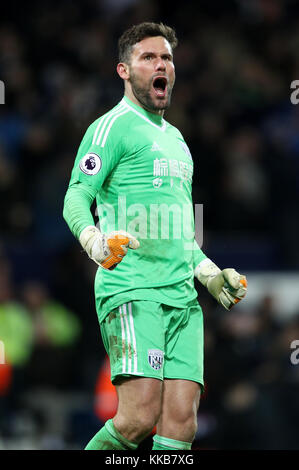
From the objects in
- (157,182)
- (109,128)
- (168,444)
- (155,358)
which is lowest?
(168,444)

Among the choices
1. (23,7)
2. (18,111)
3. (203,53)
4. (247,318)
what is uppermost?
(23,7)

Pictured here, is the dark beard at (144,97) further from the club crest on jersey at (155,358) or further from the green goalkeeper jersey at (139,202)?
the club crest on jersey at (155,358)

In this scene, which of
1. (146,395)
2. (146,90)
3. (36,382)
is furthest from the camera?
(36,382)

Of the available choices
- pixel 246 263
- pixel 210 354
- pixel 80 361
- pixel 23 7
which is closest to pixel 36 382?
pixel 80 361

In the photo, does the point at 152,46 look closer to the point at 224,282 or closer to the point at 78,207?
the point at 78,207

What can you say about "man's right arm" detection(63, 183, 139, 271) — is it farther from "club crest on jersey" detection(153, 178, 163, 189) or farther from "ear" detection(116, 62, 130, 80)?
"ear" detection(116, 62, 130, 80)

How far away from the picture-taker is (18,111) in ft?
35.7

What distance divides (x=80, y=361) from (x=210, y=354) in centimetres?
157

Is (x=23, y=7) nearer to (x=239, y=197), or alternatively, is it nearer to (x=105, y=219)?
(x=239, y=197)

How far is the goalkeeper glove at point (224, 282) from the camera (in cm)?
472

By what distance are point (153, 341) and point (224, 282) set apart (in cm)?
55

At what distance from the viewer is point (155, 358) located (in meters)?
4.52

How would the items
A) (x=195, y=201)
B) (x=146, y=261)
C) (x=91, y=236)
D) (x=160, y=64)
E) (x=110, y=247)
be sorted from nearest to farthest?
1. (x=110, y=247)
2. (x=91, y=236)
3. (x=146, y=261)
4. (x=160, y=64)
5. (x=195, y=201)

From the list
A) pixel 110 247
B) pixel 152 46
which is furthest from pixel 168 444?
pixel 152 46
